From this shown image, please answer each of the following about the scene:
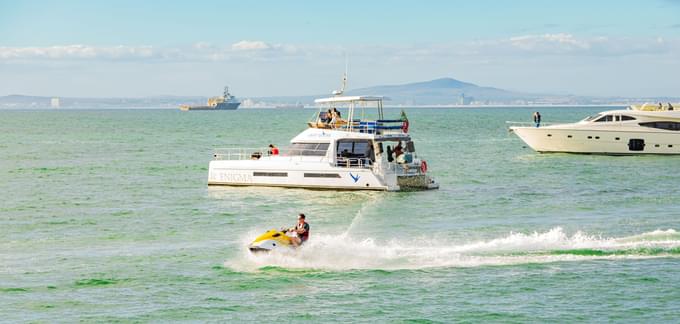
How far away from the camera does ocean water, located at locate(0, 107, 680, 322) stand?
70.9 ft

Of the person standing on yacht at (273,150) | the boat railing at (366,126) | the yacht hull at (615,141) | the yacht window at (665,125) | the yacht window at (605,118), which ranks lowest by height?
the yacht hull at (615,141)

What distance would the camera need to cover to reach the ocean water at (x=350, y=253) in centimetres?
2162

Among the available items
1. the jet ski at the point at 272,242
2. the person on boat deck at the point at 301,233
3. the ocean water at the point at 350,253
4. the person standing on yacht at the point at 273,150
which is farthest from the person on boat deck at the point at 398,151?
the jet ski at the point at 272,242

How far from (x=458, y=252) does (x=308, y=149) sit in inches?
630

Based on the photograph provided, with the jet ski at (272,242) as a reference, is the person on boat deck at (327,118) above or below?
above

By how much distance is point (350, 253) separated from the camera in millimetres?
26594

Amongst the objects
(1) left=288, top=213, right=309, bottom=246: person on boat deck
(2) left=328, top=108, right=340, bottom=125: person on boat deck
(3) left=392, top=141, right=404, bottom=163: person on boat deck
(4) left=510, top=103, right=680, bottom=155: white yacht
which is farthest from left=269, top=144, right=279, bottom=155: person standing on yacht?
(4) left=510, top=103, right=680, bottom=155: white yacht

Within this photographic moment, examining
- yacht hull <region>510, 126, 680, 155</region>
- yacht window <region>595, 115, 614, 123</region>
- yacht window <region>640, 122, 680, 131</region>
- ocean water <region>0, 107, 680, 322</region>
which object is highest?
yacht window <region>595, 115, 614, 123</region>

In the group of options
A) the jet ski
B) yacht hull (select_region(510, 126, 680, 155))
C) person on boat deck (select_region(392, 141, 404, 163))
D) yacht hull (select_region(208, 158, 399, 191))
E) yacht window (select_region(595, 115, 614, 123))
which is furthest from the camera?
yacht window (select_region(595, 115, 614, 123))

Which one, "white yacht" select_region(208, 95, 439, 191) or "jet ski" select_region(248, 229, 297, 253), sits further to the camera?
"white yacht" select_region(208, 95, 439, 191)

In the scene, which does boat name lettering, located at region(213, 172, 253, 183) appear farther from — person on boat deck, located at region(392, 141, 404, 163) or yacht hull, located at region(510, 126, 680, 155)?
yacht hull, located at region(510, 126, 680, 155)

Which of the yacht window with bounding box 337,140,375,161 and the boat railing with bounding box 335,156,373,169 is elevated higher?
the yacht window with bounding box 337,140,375,161

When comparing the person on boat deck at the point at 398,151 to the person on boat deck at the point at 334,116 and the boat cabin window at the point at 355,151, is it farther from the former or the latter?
the person on boat deck at the point at 334,116

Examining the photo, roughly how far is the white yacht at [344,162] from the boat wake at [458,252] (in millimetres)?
12125
